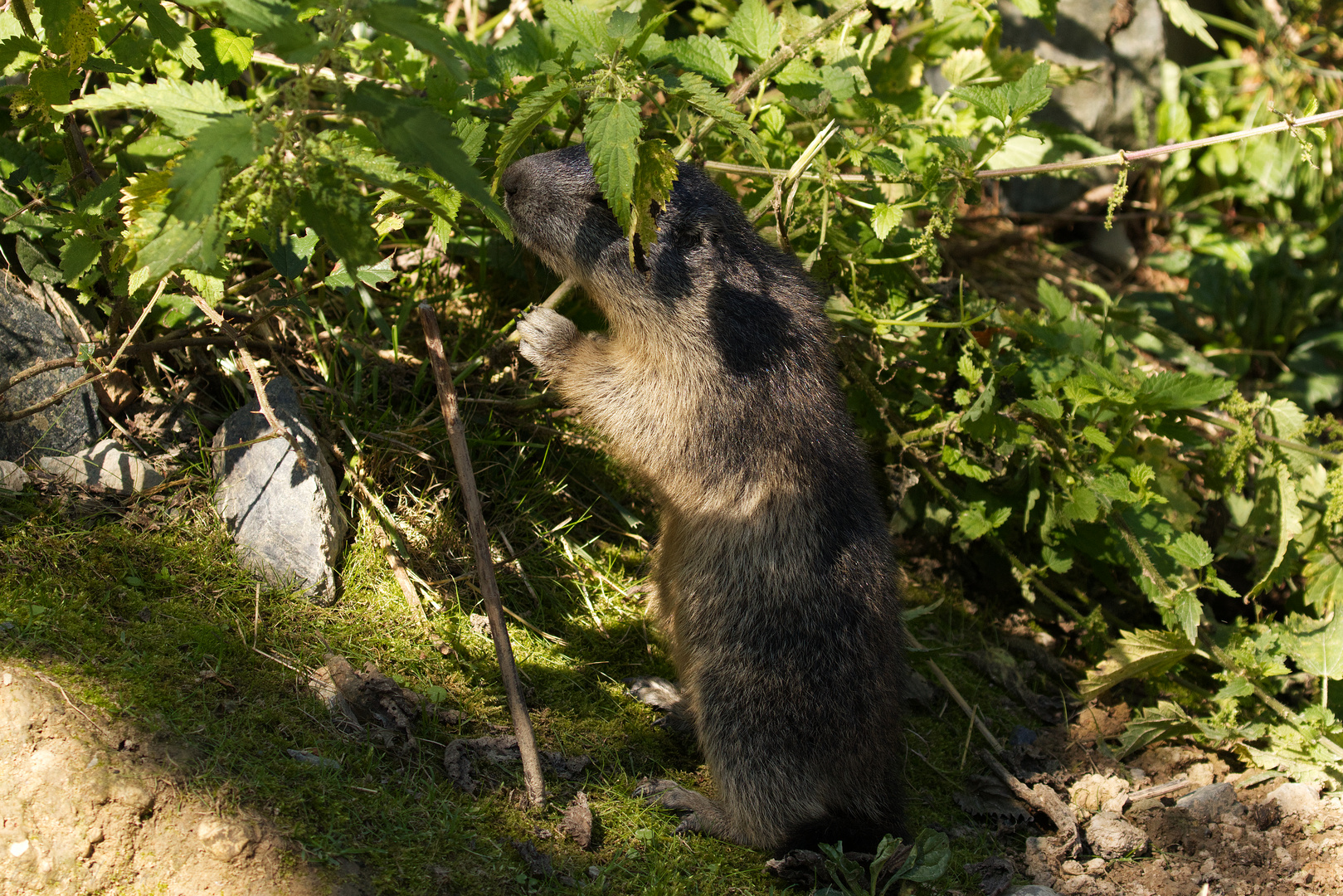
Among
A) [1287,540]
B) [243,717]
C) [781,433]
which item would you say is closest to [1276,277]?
[1287,540]

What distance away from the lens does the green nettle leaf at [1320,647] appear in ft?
14.8

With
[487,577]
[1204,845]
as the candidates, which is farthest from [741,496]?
[1204,845]

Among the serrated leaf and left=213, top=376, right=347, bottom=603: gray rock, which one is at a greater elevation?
the serrated leaf

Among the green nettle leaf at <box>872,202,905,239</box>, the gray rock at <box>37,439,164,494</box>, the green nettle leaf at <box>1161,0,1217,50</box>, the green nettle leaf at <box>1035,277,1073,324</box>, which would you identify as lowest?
the gray rock at <box>37,439,164,494</box>

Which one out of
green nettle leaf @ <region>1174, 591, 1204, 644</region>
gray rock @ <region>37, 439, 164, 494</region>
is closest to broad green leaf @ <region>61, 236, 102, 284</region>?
gray rock @ <region>37, 439, 164, 494</region>

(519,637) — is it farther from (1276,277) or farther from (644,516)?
(1276,277)

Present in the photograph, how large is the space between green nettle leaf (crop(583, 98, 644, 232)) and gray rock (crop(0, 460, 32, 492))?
7.82 feet

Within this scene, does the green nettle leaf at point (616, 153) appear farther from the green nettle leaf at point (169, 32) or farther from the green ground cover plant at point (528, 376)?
the green nettle leaf at point (169, 32)

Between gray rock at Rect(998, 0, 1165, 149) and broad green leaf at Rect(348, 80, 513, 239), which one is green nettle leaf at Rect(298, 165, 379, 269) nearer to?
broad green leaf at Rect(348, 80, 513, 239)

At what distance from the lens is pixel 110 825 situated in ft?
8.95

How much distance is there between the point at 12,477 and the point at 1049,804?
425 cm

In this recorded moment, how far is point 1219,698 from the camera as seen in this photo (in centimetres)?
455

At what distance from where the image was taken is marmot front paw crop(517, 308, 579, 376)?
13.7ft

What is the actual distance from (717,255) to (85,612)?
269 centimetres
